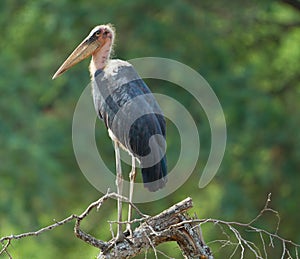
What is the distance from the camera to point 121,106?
5.39 metres

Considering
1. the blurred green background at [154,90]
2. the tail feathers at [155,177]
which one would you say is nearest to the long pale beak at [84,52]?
the tail feathers at [155,177]

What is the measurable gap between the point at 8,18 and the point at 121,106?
252 inches

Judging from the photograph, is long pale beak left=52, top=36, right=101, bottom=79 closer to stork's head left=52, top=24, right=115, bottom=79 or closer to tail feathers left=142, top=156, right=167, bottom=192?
stork's head left=52, top=24, right=115, bottom=79

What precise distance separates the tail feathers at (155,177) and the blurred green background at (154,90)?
194 inches

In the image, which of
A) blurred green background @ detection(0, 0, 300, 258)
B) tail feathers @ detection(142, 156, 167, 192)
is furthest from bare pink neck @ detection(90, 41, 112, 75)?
blurred green background @ detection(0, 0, 300, 258)

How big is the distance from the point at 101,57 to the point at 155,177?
3.89 feet

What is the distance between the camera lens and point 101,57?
584cm

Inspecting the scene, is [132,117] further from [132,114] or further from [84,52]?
[84,52]

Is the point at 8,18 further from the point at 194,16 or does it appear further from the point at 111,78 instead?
the point at 111,78

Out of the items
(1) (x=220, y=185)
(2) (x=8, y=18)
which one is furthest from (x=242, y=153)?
(2) (x=8, y=18)

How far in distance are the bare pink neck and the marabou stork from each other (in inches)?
1.2

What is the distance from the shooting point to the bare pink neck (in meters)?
5.83

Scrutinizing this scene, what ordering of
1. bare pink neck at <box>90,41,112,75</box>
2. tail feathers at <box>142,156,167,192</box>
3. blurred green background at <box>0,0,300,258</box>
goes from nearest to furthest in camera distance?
tail feathers at <box>142,156,167,192</box> → bare pink neck at <box>90,41,112,75</box> → blurred green background at <box>0,0,300,258</box>

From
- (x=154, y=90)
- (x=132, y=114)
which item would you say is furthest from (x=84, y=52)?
(x=154, y=90)
